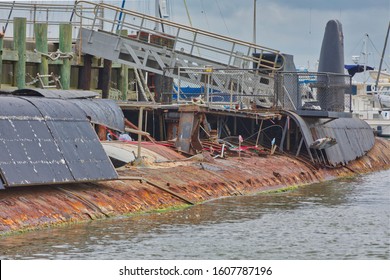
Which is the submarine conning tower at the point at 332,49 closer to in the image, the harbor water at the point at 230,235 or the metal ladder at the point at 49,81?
the metal ladder at the point at 49,81

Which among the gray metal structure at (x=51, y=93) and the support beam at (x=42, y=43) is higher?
the support beam at (x=42, y=43)

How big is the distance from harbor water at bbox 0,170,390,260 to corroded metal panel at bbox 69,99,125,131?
10.9 ft

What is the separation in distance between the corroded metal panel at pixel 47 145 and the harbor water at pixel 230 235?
1.49m

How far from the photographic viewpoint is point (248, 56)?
4581cm

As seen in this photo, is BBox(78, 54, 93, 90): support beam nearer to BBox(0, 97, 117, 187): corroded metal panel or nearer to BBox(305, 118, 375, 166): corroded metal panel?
BBox(305, 118, 375, 166): corroded metal panel

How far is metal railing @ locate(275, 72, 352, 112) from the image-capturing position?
4209cm

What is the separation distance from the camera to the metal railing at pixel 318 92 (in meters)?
42.1

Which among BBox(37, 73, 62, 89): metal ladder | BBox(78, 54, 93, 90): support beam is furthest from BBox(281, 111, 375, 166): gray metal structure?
BBox(78, 54, 93, 90): support beam

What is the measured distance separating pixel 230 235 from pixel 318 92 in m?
19.7

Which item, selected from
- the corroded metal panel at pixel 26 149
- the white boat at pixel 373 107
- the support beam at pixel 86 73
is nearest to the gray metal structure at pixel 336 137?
the support beam at pixel 86 73
